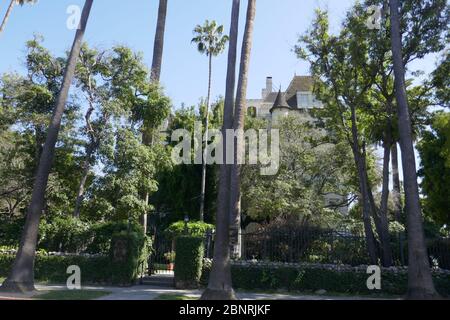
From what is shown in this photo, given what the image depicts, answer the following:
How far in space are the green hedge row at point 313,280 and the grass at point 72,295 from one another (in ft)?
14.6

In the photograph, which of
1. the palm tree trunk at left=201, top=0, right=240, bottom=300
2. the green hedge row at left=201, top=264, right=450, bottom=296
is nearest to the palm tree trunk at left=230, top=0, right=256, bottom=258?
the palm tree trunk at left=201, top=0, right=240, bottom=300

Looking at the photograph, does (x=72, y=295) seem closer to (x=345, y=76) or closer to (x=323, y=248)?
(x=323, y=248)

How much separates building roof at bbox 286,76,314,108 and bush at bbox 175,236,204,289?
34.8m

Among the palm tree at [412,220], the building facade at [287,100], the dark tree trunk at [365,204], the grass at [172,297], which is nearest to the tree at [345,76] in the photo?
the dark tree trunk at [365,204]

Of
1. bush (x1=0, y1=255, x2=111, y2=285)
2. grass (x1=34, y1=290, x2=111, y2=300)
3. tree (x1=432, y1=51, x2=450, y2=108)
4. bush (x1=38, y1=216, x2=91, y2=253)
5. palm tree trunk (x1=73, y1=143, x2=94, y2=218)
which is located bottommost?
grass (x1=34, y1=290, x2=111, y2=300)

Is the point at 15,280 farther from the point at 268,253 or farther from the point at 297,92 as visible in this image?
the point at 297,92

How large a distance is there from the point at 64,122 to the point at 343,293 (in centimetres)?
1486

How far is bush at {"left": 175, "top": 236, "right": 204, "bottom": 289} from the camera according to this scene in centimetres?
1711

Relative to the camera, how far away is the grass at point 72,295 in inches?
528

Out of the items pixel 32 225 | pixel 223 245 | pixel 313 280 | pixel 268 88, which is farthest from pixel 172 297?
pixel 268 88

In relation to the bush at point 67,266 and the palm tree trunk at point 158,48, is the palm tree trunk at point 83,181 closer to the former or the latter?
the bush at point 67,266

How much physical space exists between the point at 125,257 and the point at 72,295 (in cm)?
358

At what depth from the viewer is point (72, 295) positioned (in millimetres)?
14047

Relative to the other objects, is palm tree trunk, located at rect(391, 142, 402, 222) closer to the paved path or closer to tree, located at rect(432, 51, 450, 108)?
tree, located at rect(432, 51, 450, 108)
